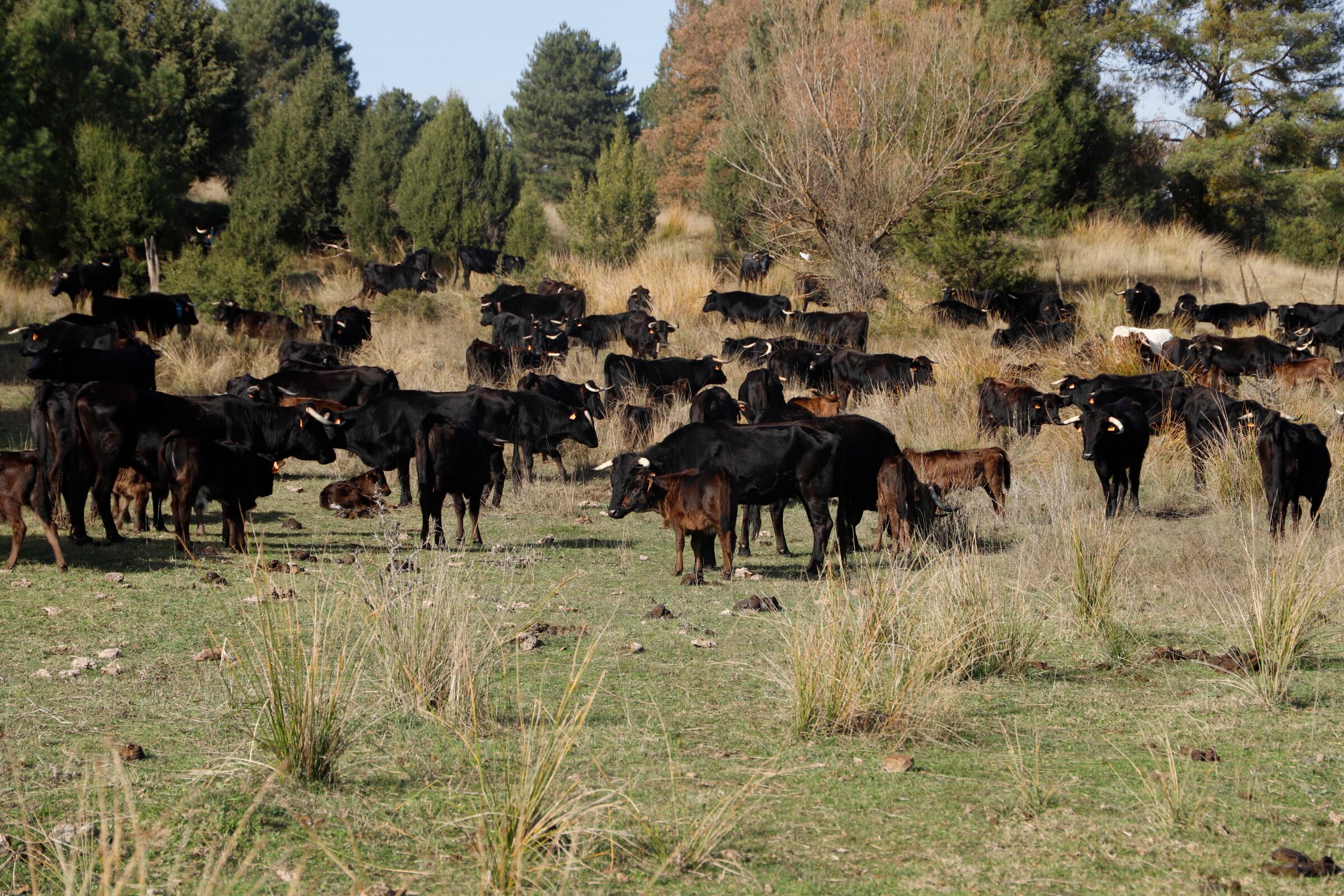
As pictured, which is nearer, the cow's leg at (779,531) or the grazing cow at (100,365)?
the cow's leg at (779,531)

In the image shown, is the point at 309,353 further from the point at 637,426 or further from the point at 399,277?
the point at 399,277

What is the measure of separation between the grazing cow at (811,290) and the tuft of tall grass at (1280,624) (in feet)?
77.9

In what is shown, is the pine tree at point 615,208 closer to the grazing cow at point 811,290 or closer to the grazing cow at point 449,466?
the grazing cow at point 811,290

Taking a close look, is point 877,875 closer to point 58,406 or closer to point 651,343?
point 58,406

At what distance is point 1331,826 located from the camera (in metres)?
5.37

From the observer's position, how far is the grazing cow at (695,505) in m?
10.9

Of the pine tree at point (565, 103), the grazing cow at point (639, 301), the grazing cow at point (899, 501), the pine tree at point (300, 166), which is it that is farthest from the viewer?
the pine tree at point (565, 103)

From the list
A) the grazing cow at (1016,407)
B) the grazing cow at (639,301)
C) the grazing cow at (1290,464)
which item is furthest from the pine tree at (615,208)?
the grazing cow at (1290,464)

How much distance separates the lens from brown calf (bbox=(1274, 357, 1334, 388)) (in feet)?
71.3

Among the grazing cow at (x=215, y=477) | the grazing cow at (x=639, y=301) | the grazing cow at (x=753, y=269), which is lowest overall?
the grazing cow at (x=215, y=477)

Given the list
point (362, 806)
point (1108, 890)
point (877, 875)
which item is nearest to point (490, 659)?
point (362, 806)

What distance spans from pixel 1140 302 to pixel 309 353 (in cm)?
1912

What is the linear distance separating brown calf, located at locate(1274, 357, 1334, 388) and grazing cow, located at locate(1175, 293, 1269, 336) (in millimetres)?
8506

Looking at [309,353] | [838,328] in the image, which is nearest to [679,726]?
[309,353]
